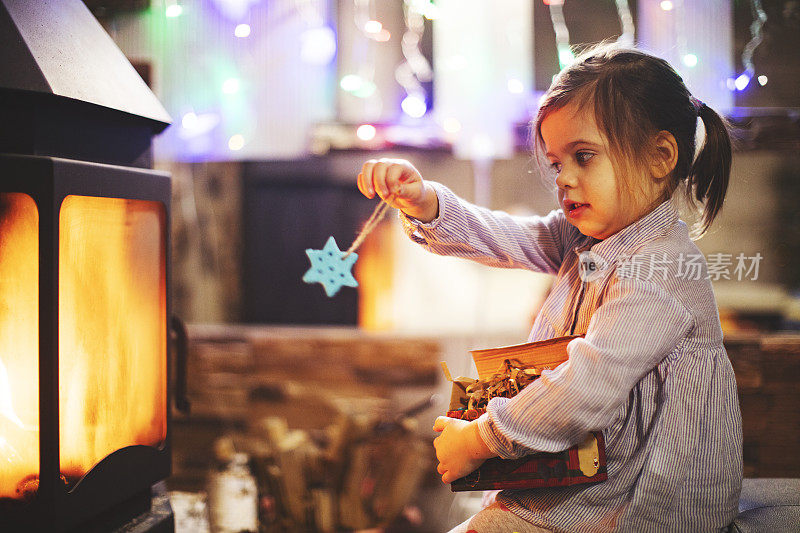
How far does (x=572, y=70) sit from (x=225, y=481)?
4.57ft

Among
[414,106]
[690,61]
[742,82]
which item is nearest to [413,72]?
[414,106]

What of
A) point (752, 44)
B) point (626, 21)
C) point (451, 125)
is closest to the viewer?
point (752, 44)

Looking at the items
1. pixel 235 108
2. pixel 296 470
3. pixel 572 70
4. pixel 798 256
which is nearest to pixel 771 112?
pixel 798 256

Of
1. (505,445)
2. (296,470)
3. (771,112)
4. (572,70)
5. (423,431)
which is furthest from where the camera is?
(423,431)

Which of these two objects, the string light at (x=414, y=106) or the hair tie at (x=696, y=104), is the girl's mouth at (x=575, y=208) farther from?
the string light at (x=414, y=106)

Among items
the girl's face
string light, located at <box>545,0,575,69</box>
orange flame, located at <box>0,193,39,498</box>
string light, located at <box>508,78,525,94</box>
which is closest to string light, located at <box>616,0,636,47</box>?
string light, located at <box>545,0,575,69</box>

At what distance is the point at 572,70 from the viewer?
0.83m

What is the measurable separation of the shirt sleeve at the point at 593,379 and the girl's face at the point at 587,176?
0.38ft

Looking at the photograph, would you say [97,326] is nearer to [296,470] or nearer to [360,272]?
[296,470]

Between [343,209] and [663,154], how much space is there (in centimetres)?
110

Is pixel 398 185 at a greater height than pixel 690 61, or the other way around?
pixel 690 61

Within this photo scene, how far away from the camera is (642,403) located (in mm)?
769

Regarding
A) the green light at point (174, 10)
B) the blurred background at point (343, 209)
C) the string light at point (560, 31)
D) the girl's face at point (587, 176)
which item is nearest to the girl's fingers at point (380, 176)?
the girl's face at point (587, 176)

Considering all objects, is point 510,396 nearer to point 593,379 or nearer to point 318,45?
point 593,379
